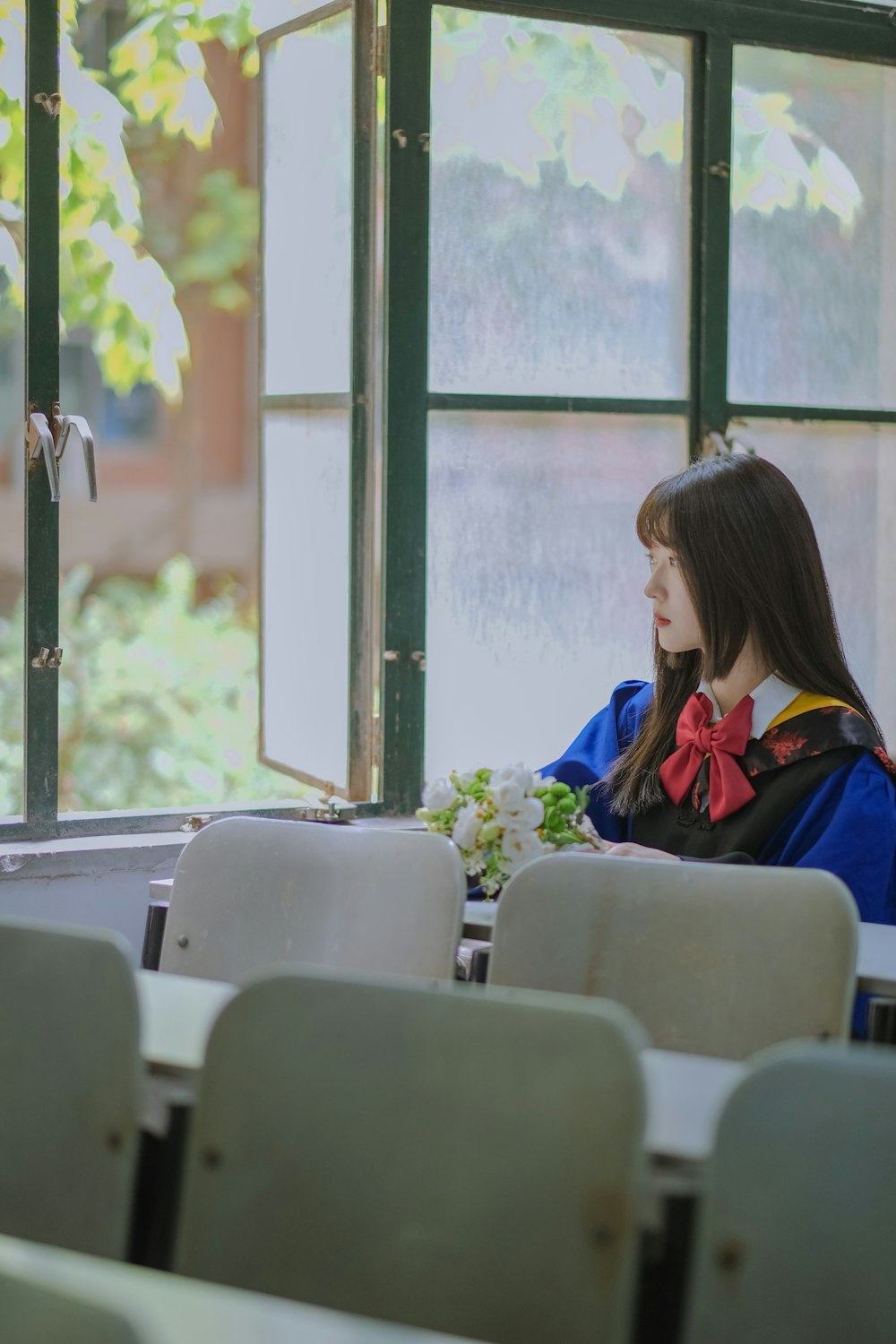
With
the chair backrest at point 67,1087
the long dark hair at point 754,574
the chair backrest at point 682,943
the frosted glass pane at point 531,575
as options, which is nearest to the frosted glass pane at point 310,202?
the frosted glass pane at point 531,575

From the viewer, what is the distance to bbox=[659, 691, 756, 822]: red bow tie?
2.48 metres

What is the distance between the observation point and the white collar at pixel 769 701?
2.50 m

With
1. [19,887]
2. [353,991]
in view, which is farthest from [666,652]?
[353,991]

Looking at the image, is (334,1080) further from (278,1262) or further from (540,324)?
(540,324)

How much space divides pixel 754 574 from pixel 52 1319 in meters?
1.84

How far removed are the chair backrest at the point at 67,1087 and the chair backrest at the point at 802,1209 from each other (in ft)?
1.63

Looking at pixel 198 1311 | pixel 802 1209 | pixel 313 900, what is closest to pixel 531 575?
pixel 313 900

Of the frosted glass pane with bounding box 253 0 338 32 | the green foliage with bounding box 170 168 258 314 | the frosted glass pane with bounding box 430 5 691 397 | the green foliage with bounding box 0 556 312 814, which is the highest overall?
the green foliage with bounding box 170 168 258 314

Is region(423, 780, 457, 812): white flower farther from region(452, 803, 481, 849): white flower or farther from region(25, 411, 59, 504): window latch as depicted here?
region(25, 411, 59, 504): window latch

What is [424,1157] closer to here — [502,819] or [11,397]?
[502,819]

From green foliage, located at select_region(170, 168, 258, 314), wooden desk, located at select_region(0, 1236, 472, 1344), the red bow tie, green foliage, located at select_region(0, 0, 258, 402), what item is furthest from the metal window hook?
green foliage, located at select_region(170, 168, 258, 314)

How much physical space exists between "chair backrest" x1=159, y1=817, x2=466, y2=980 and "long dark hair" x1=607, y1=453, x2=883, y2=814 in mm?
666

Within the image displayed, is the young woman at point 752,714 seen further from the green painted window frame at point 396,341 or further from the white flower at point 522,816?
the green painted window frame at point 396,341

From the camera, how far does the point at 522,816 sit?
7.11ft
